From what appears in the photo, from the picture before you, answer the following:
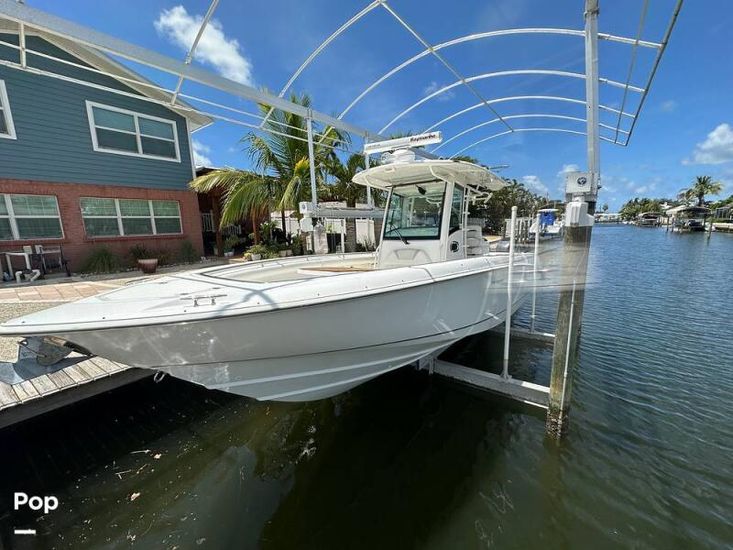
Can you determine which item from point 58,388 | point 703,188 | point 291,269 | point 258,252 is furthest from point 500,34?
point 703,188

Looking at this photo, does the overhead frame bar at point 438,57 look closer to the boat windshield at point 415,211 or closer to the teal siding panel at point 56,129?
the boat windshield at point 415,211

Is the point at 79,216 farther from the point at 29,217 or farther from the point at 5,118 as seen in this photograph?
the point at 5,118

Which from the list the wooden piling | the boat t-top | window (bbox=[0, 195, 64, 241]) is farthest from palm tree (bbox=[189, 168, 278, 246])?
the wooden piling

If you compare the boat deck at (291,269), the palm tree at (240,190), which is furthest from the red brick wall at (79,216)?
the boat deck at (291,269)

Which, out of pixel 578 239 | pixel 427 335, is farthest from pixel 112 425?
pixel 578 239

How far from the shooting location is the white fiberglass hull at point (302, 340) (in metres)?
2.24

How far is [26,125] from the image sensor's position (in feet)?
26.9

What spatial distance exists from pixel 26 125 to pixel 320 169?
25.4 feet

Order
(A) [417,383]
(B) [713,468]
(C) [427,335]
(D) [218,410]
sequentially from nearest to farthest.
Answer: (B) [713,468] < (C) [427,335] < (D) [218,410] < (A) [417,383]

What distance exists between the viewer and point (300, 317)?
8.21 ft

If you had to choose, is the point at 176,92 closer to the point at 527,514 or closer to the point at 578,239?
the point at 578,239

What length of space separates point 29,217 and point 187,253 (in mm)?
3892

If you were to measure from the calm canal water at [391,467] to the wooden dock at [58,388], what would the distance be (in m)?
0.50

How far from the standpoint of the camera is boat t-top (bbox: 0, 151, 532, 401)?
2197 millimetres
